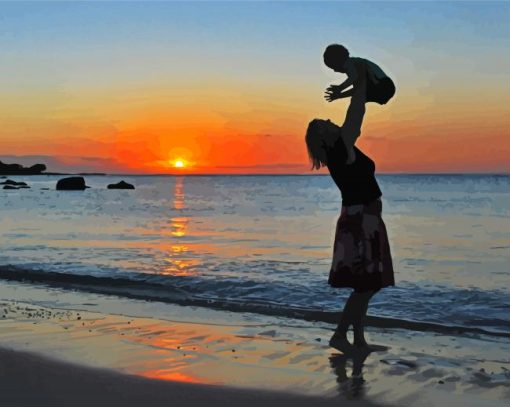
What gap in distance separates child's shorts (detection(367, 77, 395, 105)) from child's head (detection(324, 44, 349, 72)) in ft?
0.84

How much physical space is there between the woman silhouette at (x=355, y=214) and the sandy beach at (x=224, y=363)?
27.0 inches

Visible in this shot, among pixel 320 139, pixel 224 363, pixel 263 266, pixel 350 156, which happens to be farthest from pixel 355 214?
pixel 263 266

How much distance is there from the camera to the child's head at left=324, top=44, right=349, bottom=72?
5.31m

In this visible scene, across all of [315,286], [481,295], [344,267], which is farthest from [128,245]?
[344,267]

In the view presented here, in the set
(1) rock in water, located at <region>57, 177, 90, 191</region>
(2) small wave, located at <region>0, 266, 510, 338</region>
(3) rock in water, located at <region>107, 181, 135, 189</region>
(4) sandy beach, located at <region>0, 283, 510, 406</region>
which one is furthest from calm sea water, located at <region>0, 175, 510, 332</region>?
(3) rock in water, located at <region>107, 181, 135, 189</region>

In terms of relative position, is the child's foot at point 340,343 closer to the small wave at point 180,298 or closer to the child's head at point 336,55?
the small wave at point 180,298

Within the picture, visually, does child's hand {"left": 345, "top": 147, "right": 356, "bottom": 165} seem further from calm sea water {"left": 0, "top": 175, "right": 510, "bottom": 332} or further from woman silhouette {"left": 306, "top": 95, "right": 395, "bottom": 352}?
calm sea water {"left": 0, "top": 175, "right": 510, "bottom": 332}

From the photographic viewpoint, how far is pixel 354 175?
5543 mm

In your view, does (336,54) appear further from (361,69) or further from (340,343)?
(340,343)

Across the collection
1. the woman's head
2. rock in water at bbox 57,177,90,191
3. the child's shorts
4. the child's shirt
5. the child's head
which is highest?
rock in water at bbox 57,177,90,191

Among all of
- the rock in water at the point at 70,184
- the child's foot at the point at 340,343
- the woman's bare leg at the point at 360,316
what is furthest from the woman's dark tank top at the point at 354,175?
the rock in water at the point at 70,184

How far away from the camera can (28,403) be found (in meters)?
4.30

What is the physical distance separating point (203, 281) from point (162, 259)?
11.7 ft

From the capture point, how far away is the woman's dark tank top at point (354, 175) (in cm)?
552
